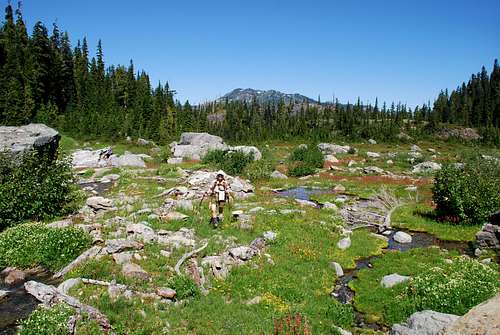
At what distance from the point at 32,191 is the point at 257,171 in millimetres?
29334

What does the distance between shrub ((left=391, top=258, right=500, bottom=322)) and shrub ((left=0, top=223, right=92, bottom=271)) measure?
13457 millimetres

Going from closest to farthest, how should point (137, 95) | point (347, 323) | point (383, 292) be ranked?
point (347, 323), point (383, 292), point (137, 95)

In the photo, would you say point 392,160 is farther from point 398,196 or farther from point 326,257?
point 326,257

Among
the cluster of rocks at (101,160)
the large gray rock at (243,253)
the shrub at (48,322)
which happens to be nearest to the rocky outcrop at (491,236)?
the large gray rock at (243,253)

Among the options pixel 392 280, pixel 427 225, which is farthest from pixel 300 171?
pixel 392 280

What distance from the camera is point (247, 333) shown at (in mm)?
11250

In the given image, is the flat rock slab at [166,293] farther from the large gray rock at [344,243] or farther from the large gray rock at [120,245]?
the large gray rock at [344,243]

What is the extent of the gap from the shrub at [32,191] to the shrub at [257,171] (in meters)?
24.7

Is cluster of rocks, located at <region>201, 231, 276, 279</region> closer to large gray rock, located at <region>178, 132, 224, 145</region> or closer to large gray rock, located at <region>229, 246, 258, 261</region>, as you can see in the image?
large gray rock, located at <region>229, 246, 258, 261</region>

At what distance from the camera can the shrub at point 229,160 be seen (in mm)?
49500

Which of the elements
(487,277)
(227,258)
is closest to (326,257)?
(227,258)

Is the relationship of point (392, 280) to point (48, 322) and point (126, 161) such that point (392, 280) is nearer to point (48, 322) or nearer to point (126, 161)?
point (48, 322)

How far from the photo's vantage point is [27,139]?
1153 inches

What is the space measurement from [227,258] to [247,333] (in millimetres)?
5574
